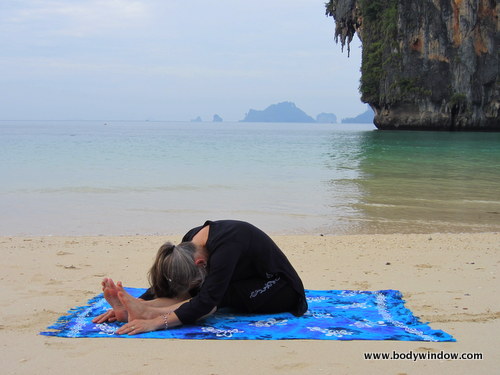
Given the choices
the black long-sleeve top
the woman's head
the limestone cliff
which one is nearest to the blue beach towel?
the black long-sleeve top

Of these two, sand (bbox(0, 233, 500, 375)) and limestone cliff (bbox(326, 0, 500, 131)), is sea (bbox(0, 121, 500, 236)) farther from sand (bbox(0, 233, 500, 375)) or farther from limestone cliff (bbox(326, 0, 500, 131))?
limestone cliff (bbox(326, 0, 500, 131))

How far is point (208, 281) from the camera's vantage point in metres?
3.31

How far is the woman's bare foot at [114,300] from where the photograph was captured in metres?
3.37

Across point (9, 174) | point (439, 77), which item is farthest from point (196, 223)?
point (439, 77)

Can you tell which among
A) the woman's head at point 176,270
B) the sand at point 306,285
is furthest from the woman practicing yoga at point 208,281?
the sand at point 306,285

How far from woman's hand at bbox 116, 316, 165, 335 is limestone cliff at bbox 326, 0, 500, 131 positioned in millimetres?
43595

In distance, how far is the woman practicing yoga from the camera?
10.8ft

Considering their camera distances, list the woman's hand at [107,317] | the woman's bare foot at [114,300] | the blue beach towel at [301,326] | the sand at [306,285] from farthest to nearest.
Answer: the woman's hand at [107,317] → the woman's bare foot at [114,300] → the blue beach towel at [301,326] → the sand at [306,285]

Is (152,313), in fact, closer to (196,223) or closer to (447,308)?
(447,308)

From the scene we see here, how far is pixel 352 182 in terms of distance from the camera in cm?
1465

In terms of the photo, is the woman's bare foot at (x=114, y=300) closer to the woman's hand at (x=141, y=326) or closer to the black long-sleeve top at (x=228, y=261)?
the woman's hand at (x=141, y=326)

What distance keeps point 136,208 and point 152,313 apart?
721 cm

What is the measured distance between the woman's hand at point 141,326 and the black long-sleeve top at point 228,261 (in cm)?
12

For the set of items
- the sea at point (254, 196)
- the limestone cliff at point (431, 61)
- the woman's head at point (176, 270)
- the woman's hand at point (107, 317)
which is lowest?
the sea at point (254, 196)
